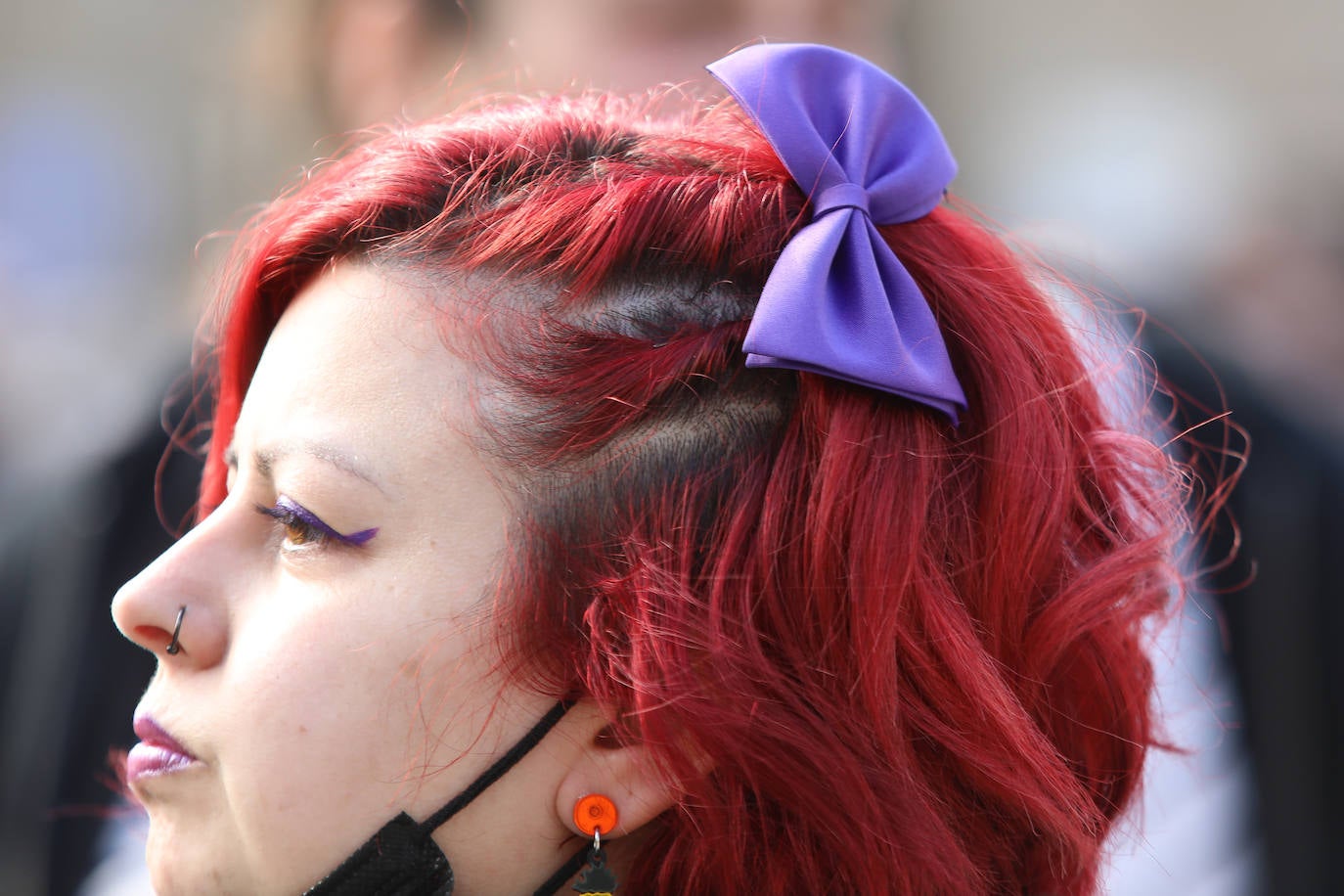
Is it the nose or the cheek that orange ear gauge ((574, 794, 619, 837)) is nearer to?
the cheek

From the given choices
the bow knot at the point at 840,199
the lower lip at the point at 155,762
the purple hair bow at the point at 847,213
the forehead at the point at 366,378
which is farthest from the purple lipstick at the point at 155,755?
the bow knot at the point at 840,199

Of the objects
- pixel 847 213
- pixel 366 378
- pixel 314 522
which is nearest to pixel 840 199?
pixel 847 213

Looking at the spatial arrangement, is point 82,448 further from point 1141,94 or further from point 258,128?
point 1141,94

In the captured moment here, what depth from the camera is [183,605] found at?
1070 mm

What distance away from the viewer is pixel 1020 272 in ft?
4.13

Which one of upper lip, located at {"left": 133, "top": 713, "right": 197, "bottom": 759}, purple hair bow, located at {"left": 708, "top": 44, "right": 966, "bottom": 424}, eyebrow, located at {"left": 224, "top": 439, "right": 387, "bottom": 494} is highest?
purple hair bow, located at {"left": 708, "top": 44, "right": 966, "bottom": 424}

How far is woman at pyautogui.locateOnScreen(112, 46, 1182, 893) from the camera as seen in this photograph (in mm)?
1016

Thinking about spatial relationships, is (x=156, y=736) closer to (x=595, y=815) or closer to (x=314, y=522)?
(x=314, y=522)

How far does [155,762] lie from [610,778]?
458mm

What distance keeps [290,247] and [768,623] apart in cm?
68

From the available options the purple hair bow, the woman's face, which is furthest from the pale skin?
the purple hair bow

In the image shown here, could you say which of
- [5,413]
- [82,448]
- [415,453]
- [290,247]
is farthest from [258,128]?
[415,453]

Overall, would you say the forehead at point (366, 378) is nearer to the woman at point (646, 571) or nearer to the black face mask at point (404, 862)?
the woman at point (646, 571)

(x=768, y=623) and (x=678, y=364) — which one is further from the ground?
(x=678, y=364)
